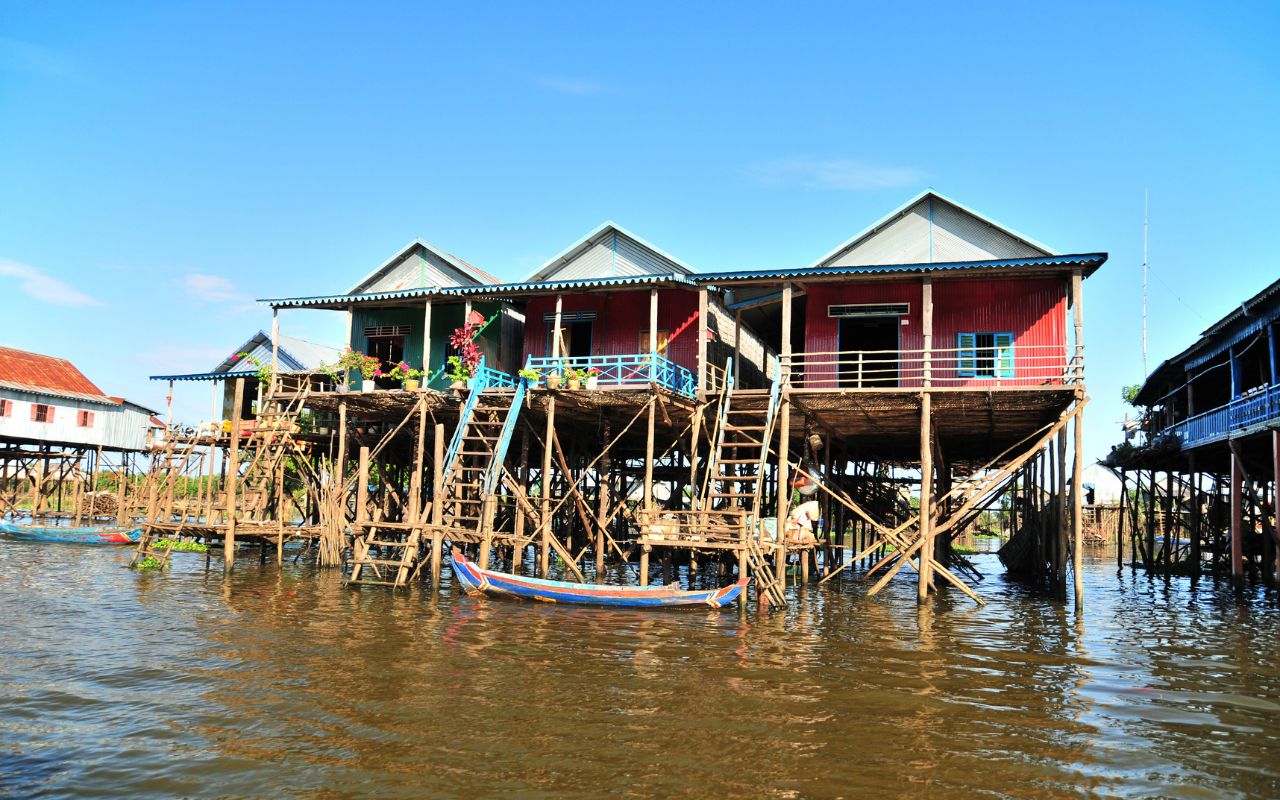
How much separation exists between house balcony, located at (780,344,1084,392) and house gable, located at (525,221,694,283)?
13.7 feet

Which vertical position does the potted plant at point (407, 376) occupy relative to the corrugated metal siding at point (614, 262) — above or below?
below

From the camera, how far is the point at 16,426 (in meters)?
38.2

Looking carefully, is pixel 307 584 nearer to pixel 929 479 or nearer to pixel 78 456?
pixel 929 479

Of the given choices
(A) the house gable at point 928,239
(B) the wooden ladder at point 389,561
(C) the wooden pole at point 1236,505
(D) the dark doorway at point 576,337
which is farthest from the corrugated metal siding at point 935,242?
(B) the wooden ladder at point 389,561

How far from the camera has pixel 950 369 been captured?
20.0m

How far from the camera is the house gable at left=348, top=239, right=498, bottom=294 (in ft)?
81.8

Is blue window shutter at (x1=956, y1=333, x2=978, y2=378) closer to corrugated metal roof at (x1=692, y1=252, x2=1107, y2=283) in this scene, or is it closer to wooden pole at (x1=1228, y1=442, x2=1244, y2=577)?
corrugated metal roof at (x1=692, y1=252, x2=1107, y2=283)

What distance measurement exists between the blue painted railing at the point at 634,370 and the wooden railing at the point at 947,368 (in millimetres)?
2590

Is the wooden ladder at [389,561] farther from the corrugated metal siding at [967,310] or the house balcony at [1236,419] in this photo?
the house balcony at [1236,419]

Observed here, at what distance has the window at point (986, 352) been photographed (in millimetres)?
20734

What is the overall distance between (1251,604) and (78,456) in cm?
4367

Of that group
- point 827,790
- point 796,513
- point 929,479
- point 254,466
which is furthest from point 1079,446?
point 254,466

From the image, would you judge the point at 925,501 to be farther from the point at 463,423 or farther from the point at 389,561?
the point at 389,561

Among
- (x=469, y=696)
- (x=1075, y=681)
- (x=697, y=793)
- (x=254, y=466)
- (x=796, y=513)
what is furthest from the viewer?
(x=254, y=466)
